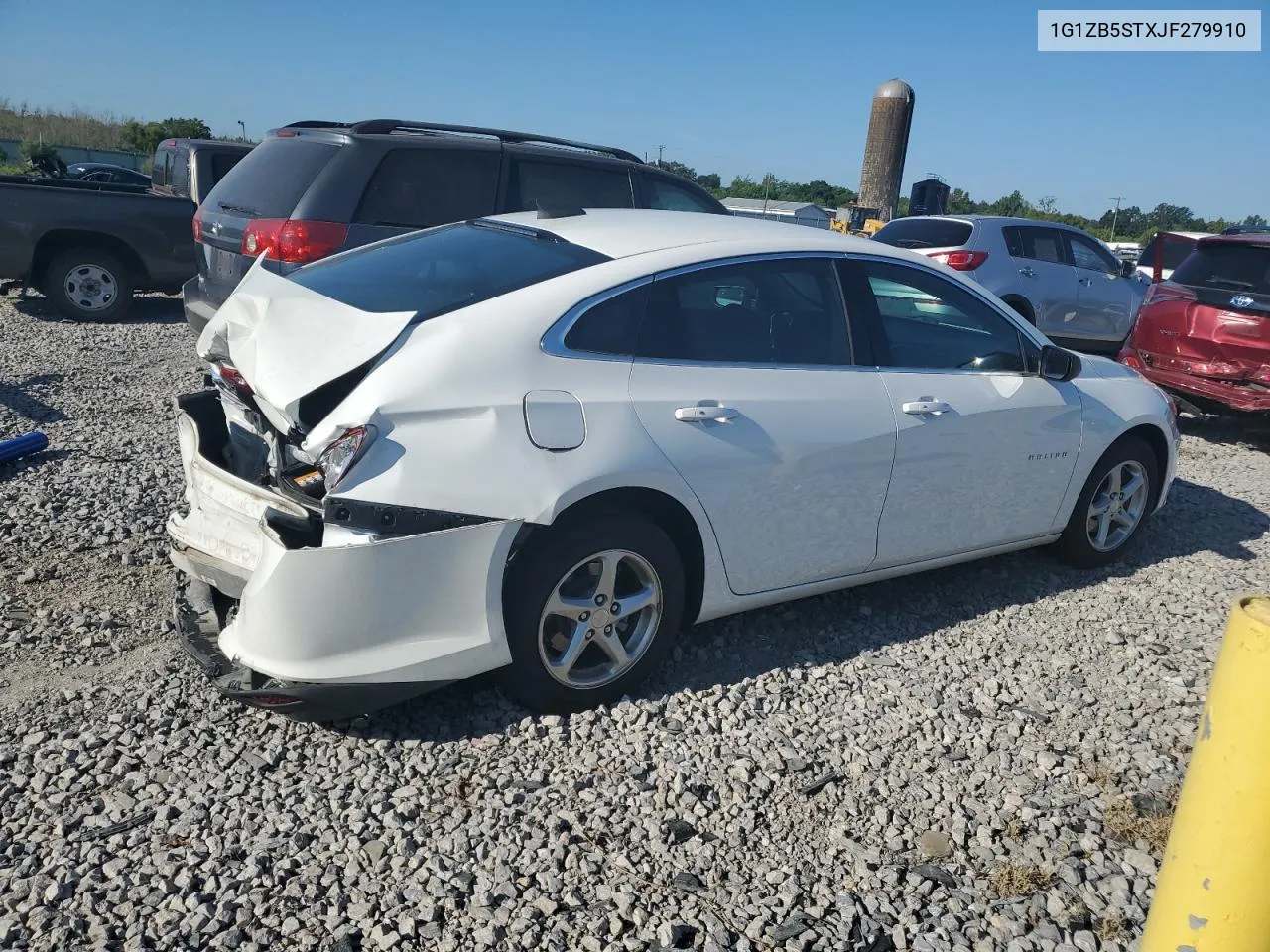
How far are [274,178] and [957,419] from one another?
4887mm

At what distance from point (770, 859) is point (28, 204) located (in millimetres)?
10030

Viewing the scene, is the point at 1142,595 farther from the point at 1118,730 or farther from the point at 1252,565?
the point at 1118,730

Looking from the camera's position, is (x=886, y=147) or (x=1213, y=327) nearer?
(x=1213, y=327)

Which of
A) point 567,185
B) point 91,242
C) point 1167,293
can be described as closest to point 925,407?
point 567,185

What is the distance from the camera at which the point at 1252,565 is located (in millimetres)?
5465

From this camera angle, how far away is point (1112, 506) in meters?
5.13

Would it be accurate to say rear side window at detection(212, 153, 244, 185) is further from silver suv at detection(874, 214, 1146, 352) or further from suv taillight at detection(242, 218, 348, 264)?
silver suv at detection(874, 214, 1146, 352)

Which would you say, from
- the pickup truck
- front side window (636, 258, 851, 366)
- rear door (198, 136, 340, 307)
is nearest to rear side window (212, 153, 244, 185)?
the pickup truck

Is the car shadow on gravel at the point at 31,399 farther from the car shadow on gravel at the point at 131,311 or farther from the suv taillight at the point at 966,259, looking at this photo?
the suv taillight at the point at 966,259

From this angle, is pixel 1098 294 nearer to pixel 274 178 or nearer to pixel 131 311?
pixel 274 178

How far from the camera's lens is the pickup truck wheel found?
402 inches

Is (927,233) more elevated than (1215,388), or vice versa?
(927,233)

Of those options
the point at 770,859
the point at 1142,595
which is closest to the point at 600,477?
the point at 770,859

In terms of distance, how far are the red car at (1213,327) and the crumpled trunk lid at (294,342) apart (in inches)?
291
